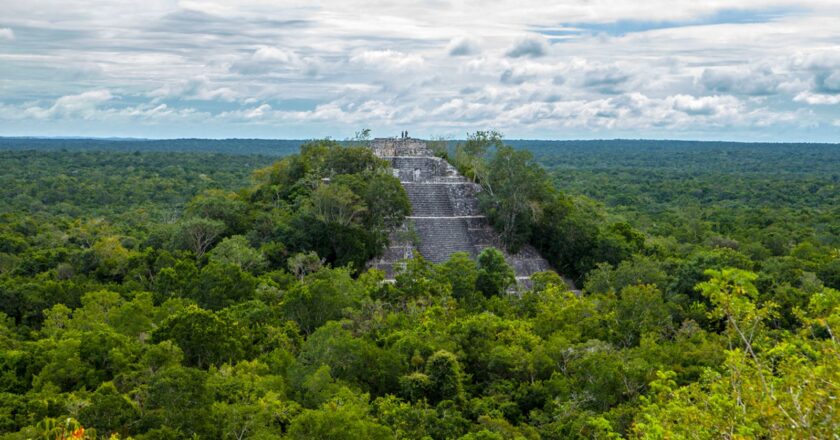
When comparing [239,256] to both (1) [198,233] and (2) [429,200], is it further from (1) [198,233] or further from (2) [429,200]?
(2) [429,200]

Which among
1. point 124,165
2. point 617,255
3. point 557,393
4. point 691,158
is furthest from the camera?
point 691,158

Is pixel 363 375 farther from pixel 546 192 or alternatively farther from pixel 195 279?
pixel 546 192

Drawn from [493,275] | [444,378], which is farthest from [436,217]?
[444,378]

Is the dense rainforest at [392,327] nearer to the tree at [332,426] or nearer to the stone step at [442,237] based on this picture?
the tree at [332,426]

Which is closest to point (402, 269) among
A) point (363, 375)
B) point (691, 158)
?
point (363, 375)

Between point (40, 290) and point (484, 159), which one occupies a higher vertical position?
point (484, 159)

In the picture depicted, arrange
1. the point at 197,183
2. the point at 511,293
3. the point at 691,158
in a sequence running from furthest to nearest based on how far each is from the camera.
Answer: the point at 691,158, the point at 197,183, the point at 511,293

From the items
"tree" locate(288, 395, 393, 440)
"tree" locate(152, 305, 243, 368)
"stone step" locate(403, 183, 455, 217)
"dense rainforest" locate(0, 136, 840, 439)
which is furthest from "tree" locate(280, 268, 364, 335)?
"stone step" locate(403, 183, 455, 217)

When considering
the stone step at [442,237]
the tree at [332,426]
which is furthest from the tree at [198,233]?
the tree at [332,426]
